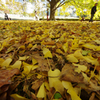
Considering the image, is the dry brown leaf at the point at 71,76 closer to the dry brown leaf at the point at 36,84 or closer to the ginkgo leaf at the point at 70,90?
the ginkgo leaf at the point at 70,90

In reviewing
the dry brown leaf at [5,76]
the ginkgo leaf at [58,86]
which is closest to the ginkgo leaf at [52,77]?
the ginkgo leaf at [58,86]

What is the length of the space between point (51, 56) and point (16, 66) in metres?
0.27

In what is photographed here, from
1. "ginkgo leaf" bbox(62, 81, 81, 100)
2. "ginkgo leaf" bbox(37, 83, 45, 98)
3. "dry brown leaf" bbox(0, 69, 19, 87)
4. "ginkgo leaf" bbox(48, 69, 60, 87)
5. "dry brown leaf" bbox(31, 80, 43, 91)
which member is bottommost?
"ginkgo leaf" bbox(37, 83, 45, 98)

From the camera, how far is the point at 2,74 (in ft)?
1.42

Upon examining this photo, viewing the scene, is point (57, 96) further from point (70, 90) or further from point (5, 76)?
point (5, 76)

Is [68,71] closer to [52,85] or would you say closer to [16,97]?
[52,85]

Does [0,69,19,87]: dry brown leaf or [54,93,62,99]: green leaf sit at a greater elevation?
[0,69,19,87]: dry brown leaf

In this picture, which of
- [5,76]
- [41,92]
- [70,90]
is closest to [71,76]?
[70,90]

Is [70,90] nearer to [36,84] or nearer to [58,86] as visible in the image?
[58,86]

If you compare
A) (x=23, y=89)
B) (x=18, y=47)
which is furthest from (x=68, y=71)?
(x=18, y=47)

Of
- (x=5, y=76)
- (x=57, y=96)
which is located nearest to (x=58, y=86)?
(x=57, y=96)

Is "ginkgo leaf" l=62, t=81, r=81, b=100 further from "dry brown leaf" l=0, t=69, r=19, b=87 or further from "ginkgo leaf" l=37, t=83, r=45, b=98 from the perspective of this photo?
"dry brown leaf" l=0, t=69, r=19, b=87

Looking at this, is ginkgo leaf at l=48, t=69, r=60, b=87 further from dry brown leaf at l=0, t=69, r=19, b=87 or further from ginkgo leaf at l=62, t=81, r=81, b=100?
dry brown leaf at l=0, t=69, r=19, b=87

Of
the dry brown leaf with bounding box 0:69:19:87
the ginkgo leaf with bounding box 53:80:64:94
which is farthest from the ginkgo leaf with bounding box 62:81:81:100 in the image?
the dry brown leaf with bounding box 0:69:19:87
